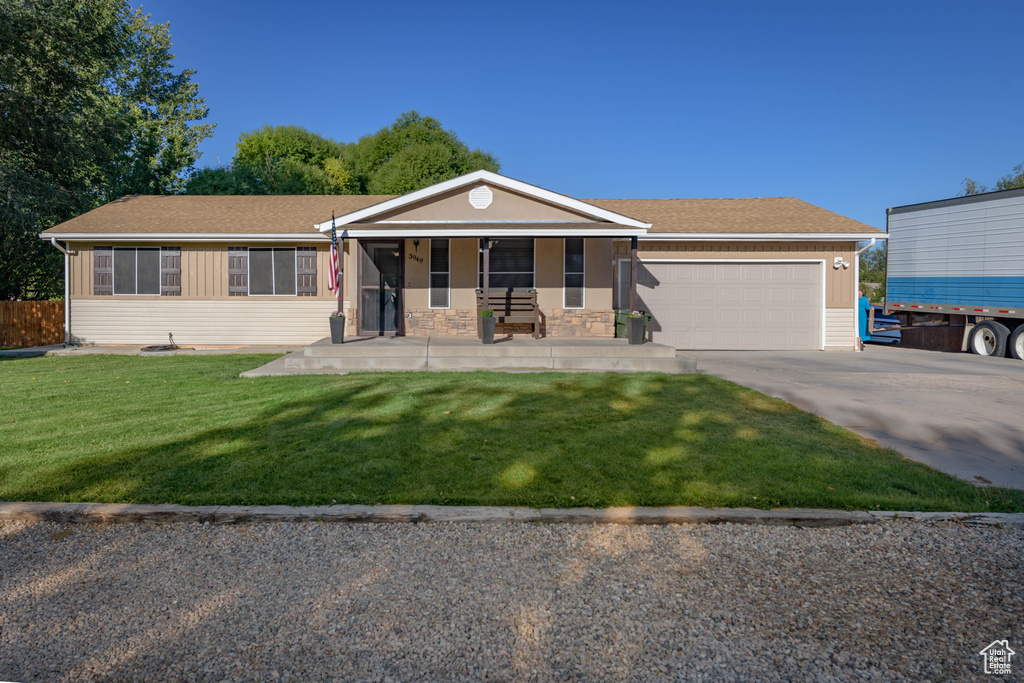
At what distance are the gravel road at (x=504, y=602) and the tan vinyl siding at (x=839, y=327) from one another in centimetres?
1255

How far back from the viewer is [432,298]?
13945 millimetres

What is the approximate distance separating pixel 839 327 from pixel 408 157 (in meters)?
27.7

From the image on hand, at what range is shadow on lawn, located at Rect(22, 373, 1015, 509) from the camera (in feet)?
14.0

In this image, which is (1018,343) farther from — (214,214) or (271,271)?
(214,214)

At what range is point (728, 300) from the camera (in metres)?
15.2

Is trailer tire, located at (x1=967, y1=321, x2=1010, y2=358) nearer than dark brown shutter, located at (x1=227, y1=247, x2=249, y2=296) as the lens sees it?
Yes

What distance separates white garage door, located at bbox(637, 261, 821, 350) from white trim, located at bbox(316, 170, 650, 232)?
3.06 metres

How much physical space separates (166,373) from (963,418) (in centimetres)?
1165

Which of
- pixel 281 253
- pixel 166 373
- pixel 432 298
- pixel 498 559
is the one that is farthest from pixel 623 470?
pixel 281 253

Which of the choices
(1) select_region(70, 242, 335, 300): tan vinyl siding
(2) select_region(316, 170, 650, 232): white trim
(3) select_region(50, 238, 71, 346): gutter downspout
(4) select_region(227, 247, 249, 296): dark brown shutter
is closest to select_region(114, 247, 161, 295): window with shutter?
(1) select_region(70, 242, 335, 300): tan vinyl siding

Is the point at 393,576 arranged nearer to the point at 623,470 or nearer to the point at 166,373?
the point at 623,470

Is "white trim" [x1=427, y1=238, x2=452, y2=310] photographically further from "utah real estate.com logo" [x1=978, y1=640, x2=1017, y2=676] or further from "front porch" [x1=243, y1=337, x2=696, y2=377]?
"utah real estate.com logo" [x1=978, y1=640, x2=1017, y2=676]

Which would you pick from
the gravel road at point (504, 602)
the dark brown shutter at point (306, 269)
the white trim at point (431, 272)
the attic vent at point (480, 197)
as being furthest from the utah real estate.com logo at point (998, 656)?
the dark brown shutter at point (306, 269)

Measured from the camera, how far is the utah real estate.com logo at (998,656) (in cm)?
243
